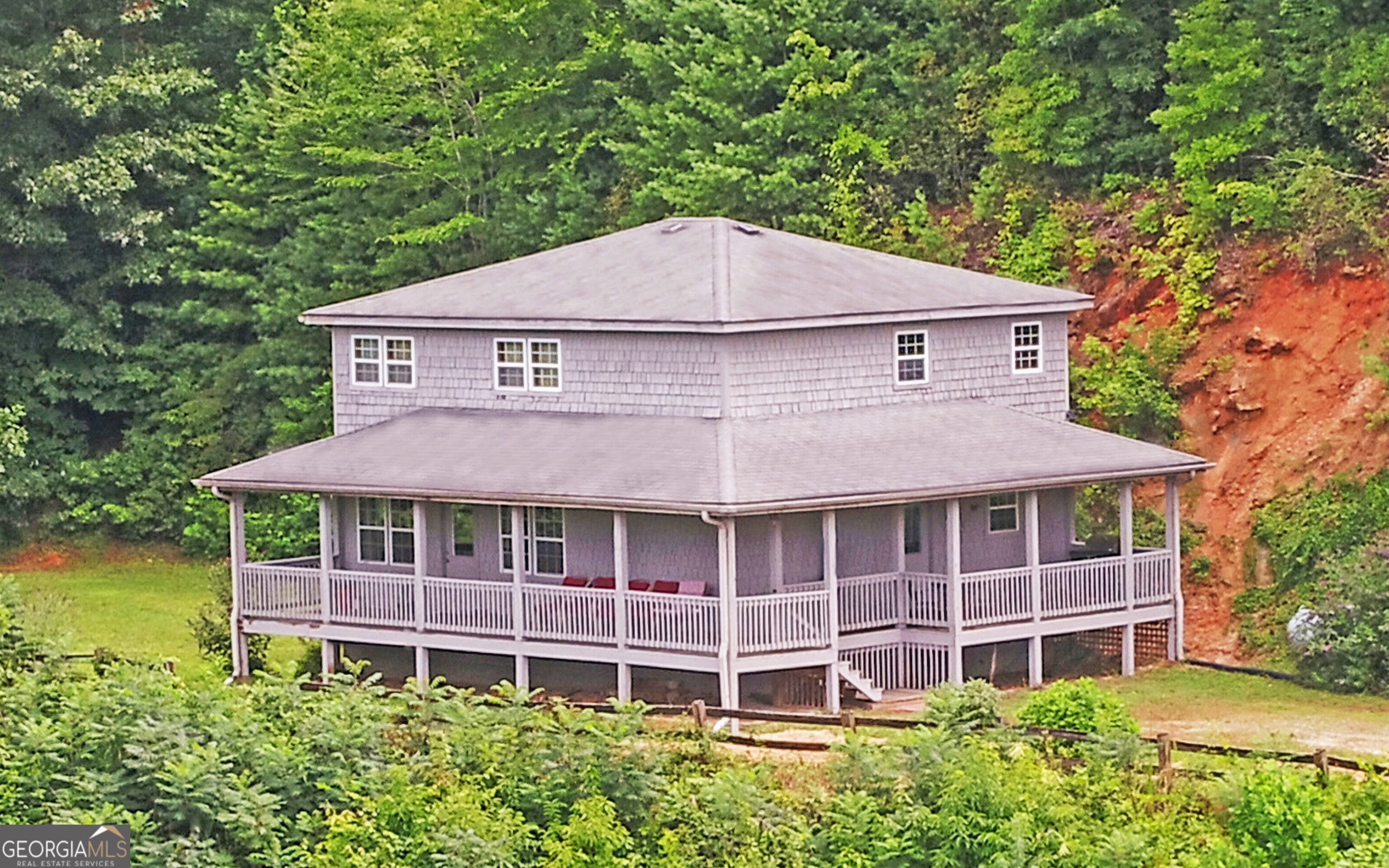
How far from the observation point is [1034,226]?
4559 cm

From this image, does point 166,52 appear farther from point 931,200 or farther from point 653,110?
point 931,200

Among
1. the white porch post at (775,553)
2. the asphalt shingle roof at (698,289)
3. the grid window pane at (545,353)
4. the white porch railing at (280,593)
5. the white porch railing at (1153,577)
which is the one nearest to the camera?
the white porch post at (775,553)

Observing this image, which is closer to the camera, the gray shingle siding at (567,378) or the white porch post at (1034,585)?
the white porch post at (1034,585)

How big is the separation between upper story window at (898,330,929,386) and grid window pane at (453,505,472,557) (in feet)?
20.4

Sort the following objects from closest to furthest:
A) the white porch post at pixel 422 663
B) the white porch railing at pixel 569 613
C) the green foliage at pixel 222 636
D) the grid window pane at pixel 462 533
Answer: the white porch railing at pixel 569 613 → the white porch post at pixel 422 663 → the grid window pane at pixel 462 533 → the green foliage at pixel 222 636

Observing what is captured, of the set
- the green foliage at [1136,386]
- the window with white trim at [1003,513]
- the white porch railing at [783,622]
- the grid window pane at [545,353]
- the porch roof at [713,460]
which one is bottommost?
the white porch railing at [783,622]

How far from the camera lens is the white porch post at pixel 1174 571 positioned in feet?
120

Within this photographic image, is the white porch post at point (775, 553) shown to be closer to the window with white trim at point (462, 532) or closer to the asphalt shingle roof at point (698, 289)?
the asphalt shingle roof at point (698, 289)

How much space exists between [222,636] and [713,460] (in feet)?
29.8

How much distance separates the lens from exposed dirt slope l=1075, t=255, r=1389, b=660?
39406 millimetres

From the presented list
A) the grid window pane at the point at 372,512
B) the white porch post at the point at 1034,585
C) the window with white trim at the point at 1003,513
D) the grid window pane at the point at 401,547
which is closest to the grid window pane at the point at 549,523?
the grid window pane at the point at 401,547

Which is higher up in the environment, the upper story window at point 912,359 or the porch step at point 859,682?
the upper story window at point 912,359

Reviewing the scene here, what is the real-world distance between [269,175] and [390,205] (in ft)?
8.98

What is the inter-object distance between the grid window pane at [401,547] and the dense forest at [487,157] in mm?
10213
